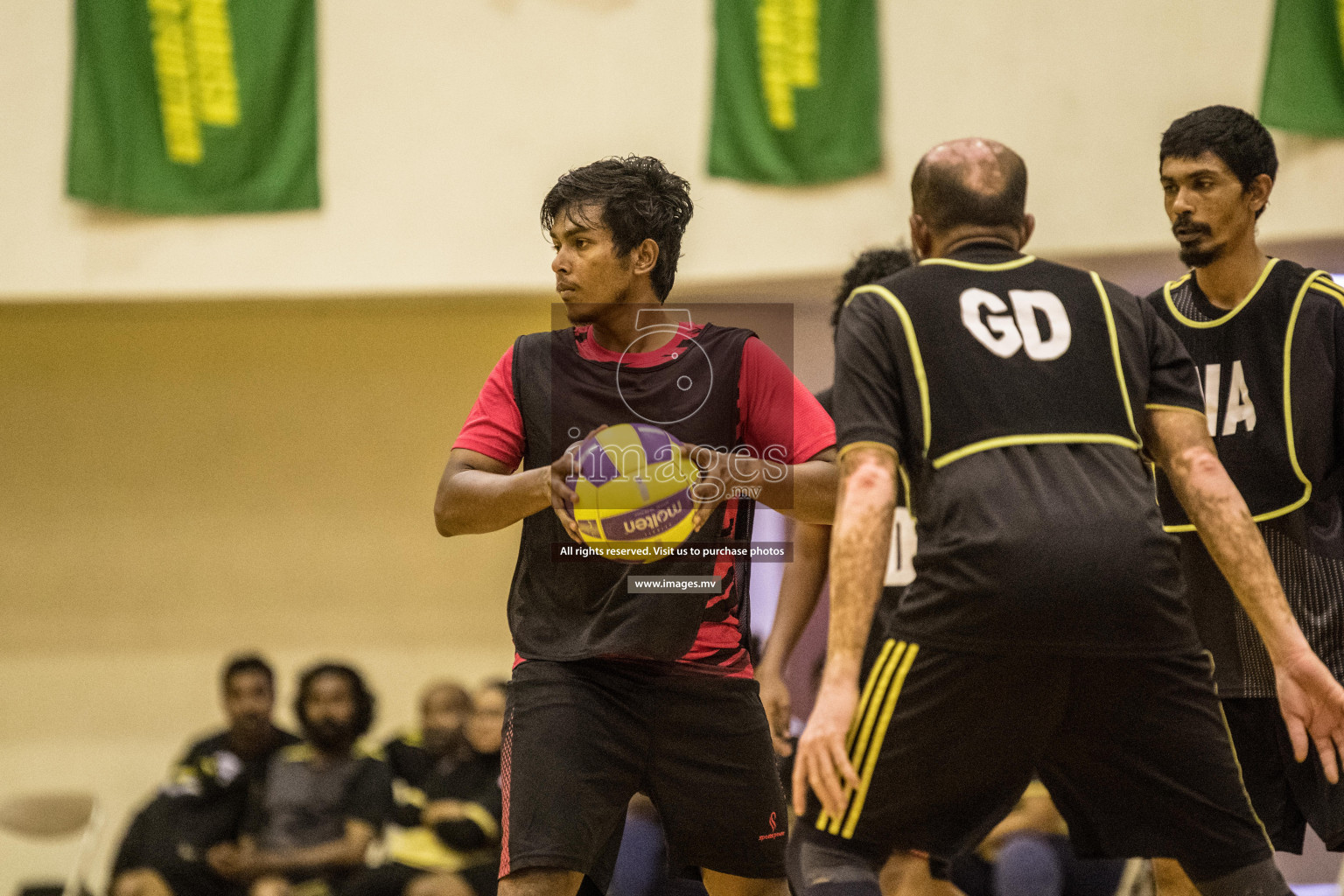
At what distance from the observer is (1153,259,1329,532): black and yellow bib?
10.9 feet

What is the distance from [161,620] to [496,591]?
2255 millimetres

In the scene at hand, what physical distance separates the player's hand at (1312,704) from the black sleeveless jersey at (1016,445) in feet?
1.34

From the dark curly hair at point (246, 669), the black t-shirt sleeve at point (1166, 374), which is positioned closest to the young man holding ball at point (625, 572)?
the black t-shirt sleeve at point (1166, 374)

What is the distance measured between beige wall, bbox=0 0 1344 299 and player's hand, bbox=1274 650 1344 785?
5038 mm

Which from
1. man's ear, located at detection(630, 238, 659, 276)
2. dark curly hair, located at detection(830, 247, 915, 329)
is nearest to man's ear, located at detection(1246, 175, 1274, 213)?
dark curly hair, located at detection(830, 247, 915, 329)

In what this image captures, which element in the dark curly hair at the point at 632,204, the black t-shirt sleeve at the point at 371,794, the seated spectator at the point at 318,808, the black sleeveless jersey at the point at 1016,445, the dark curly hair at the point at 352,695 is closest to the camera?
the black sleeveless jersey at the point at 1016,445

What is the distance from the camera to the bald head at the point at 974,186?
102 inches

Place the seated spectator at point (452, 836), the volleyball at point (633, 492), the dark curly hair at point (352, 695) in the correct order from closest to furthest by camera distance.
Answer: the volleyball at point (633, 492)
the seated spectator at point (452, 836)
the dark curly hair at point (352, 695)

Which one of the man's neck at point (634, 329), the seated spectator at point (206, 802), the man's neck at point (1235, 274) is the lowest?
the seated spectator at point (206, 802)

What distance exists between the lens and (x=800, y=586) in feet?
14.0

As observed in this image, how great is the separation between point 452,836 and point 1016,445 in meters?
4.02

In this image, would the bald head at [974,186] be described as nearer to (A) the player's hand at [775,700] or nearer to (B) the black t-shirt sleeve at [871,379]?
(B) the black t-shirt sleeve at [871,379]

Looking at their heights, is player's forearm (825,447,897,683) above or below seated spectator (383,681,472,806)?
above

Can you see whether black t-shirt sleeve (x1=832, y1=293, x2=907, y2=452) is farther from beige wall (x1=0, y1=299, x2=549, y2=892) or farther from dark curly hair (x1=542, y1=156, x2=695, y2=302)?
beige wall (x1=0, y1=299, x2=549, y2=892)
